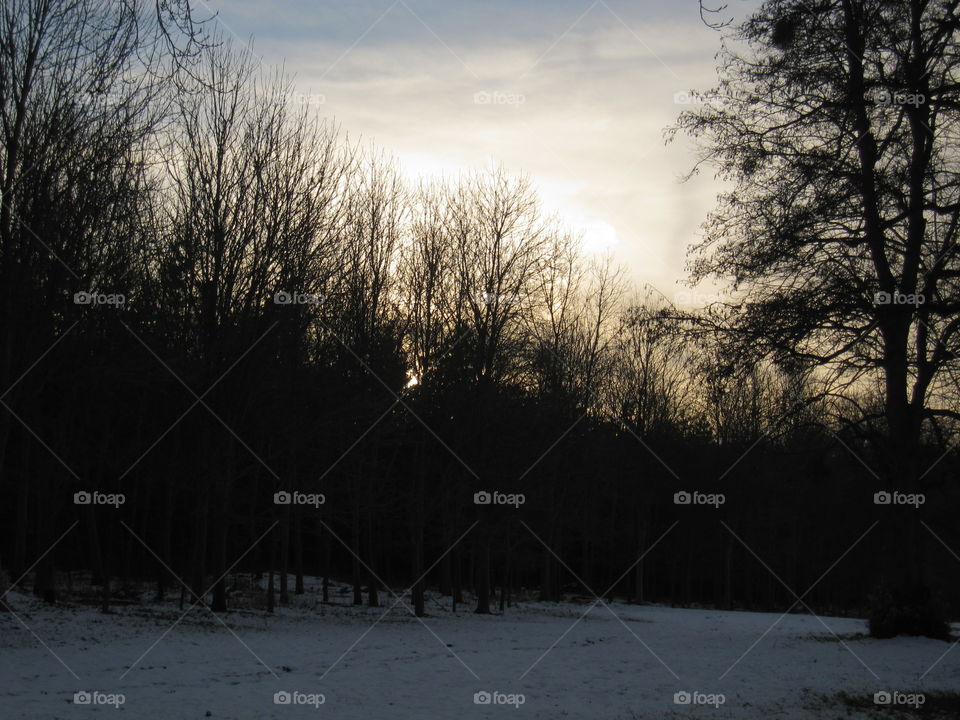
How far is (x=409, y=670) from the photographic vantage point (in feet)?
47.6

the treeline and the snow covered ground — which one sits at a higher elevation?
the treeline

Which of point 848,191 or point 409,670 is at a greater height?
point 848,191

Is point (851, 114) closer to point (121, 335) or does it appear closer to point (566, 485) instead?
point (121, 335)

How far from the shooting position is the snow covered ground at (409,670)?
35.3 ft

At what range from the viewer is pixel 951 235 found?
606 inches

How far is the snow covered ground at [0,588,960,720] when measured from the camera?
10.8 m

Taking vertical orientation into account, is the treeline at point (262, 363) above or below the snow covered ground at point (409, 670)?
above

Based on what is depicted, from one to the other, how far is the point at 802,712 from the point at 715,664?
235 inches

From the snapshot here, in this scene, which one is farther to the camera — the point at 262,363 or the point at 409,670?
the point at 262,363

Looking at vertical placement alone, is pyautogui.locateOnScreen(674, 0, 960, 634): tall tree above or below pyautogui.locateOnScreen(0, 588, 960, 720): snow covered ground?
above

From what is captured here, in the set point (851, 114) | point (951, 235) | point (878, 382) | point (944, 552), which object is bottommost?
point (944, 552)

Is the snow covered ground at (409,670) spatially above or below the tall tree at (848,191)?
below

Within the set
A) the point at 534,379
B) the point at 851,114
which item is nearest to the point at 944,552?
the point at 534,379

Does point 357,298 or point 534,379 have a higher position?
point 357,298
